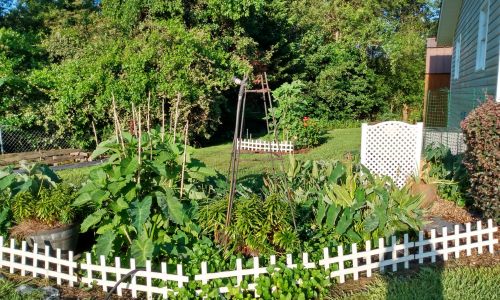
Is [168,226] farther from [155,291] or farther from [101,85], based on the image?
[101,85]

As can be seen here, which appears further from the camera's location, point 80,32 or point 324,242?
point 80,32

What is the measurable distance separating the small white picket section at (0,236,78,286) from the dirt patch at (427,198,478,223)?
4418mm

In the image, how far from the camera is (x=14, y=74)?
13.8 metres

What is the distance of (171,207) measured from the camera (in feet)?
13.3

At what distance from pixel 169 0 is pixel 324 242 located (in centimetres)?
1316

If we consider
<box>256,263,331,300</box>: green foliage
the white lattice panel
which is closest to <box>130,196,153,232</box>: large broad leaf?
<box>256,263,331,300</box>: green foliage

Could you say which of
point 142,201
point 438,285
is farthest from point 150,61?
point 438,285

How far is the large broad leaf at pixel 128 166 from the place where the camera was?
13.1 ft

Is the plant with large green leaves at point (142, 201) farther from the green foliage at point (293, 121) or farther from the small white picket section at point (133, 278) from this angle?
the green foliage at point (293, 121)

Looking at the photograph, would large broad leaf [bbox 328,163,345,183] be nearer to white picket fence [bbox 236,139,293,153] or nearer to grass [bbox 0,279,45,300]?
grass [bbox 0,279,45,300]

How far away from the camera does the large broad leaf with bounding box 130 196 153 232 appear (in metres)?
3.92

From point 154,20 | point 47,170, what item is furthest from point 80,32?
point 47,170

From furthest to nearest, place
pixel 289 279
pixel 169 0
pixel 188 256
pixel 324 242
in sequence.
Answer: pixel 169 0 < pixel 324 242 < pixel 188 256 < pixel 289 279

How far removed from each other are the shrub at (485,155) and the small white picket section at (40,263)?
4.37 meters
